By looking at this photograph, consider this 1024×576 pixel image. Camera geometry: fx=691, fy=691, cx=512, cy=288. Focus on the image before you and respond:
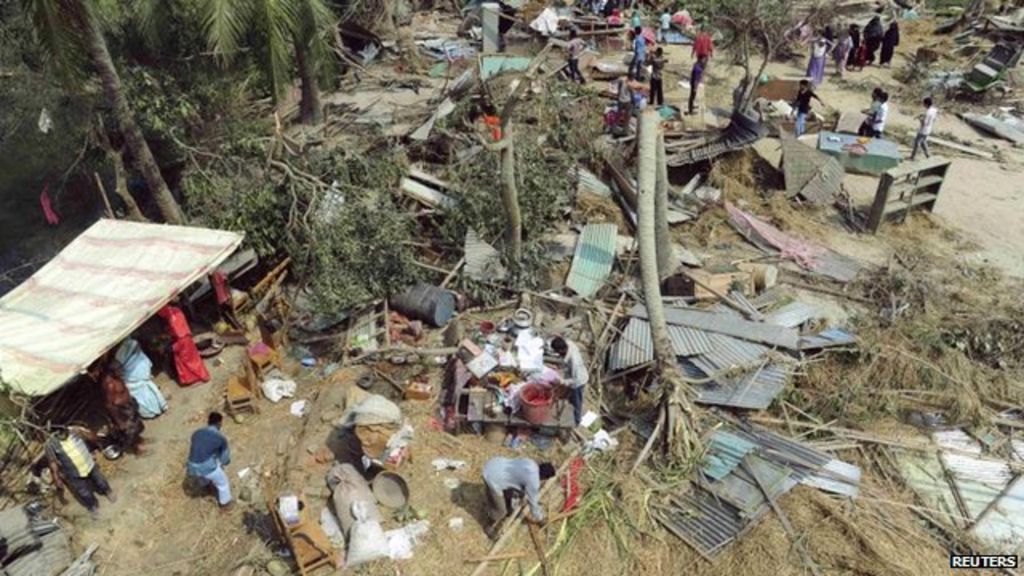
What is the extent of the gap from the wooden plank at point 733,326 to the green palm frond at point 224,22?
8.12 m

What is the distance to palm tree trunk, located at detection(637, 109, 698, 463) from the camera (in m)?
8.70

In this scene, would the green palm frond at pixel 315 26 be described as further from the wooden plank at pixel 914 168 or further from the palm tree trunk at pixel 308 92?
the wooden plank at pixel 914 168

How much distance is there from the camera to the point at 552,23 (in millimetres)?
22375

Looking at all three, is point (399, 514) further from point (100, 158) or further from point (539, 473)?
point (100, 158)

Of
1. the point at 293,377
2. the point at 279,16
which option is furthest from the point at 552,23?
the point at 293,377

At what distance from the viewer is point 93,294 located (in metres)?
9.98

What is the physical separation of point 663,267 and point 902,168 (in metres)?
5.49

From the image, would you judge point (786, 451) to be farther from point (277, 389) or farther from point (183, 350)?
point (183, 350)

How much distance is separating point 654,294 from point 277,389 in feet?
19.0

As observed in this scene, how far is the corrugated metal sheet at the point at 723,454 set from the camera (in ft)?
27.3

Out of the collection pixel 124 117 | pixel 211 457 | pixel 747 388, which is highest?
pixel 124 117

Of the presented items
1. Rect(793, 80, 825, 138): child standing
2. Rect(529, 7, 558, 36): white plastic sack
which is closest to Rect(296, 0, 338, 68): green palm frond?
Rect(529, 7, 558, 36): white plastic sack

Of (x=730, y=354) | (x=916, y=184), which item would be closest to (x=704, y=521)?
(x=730, y=354)

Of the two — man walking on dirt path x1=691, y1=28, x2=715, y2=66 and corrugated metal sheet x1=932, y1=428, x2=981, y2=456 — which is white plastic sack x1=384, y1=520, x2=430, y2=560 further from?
man walking on dirt path x1=691, y1=28, x2=715, y2=66
